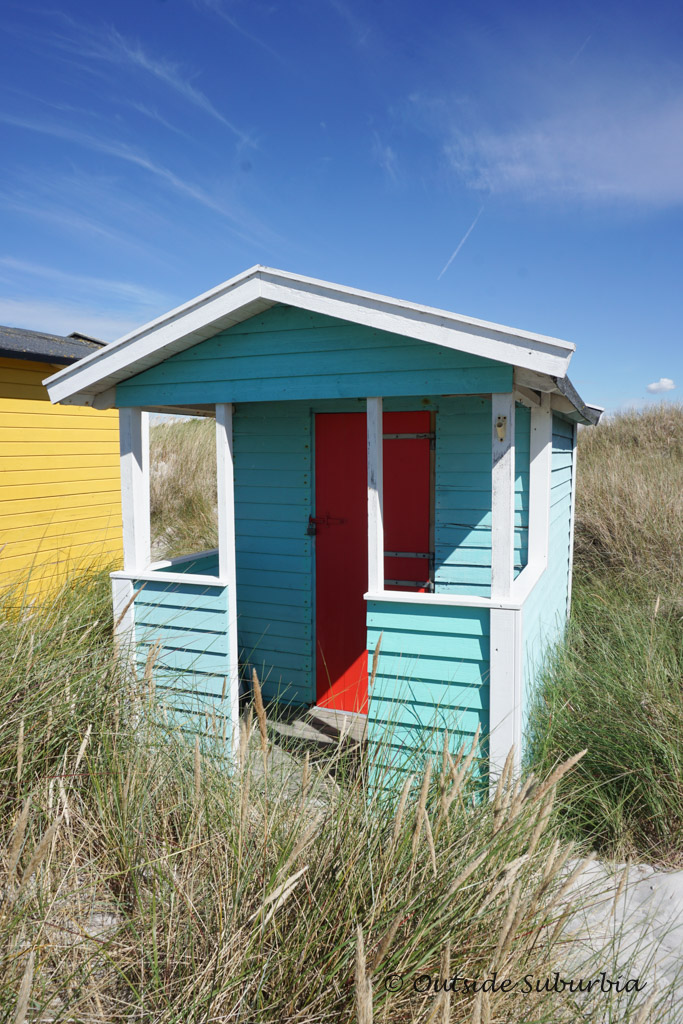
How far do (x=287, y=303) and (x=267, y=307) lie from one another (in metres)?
0.32

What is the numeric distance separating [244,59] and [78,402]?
19.7 feet

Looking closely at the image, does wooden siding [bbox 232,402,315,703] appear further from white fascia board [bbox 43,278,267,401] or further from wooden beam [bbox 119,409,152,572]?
white fascia board [bbox 43,278,267,401]

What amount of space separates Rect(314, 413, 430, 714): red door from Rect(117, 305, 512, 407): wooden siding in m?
1.44

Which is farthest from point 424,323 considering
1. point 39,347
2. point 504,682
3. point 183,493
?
point 183,493

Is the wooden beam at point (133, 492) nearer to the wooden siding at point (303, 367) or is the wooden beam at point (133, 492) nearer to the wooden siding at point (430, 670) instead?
the wooden siding at point (303, 367)

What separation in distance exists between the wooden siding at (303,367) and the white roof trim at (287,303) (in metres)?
0.10

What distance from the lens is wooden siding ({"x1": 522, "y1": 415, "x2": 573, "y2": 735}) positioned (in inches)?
161

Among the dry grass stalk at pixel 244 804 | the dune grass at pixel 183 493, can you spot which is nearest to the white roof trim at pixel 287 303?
the dry grass stalk at pixel 244 804

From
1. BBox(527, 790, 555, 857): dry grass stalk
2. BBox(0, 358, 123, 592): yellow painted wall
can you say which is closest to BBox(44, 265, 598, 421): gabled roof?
BBox(527, 790, 555, 857): dry grass stalk

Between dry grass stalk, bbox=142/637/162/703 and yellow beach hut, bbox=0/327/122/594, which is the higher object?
yellow beach hut, bbox=0/327/122/594

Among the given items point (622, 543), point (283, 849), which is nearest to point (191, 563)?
point (283, 849)

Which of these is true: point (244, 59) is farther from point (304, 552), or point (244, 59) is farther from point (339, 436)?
point (304, 552)

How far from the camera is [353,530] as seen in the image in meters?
5.64

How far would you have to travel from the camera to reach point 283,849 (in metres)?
1.94
